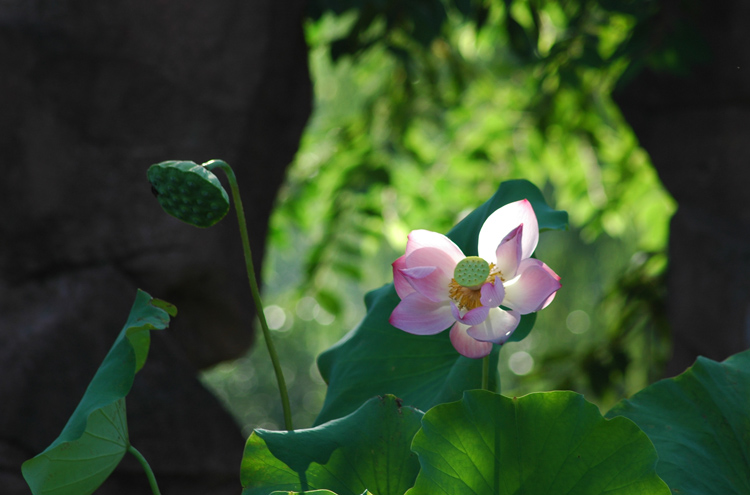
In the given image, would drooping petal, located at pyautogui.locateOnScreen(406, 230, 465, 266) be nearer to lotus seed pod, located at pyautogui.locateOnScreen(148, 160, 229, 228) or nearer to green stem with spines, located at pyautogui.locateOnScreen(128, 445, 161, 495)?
lotus seed pod, located at pyautogui.locateOnScreen(148, 160, 229, 228)

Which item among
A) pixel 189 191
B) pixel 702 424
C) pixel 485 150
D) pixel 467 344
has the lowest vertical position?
pixel 485 150

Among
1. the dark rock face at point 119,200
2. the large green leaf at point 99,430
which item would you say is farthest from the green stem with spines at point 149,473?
the dark rock face at point 119,200

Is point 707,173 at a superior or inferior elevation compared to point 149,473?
inferior

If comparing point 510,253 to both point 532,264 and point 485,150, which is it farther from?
point 485,150

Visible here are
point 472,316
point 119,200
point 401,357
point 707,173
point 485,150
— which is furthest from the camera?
point 485,150

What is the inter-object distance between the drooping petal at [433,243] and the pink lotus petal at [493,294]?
4 centimetres

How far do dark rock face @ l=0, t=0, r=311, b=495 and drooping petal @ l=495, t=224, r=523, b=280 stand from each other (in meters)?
1.05

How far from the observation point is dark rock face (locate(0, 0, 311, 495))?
127 cm

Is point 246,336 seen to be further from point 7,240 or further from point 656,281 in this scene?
point 656,281

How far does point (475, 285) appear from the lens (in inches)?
16.6

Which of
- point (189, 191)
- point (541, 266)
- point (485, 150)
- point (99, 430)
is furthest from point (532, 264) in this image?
point (485, 150)

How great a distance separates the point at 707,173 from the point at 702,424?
4.19ft

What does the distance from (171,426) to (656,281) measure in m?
1.32

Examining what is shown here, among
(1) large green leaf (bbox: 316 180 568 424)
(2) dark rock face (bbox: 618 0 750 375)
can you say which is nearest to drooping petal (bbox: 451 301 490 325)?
(1) large green leaf (bbox: 316 180 568 424)
